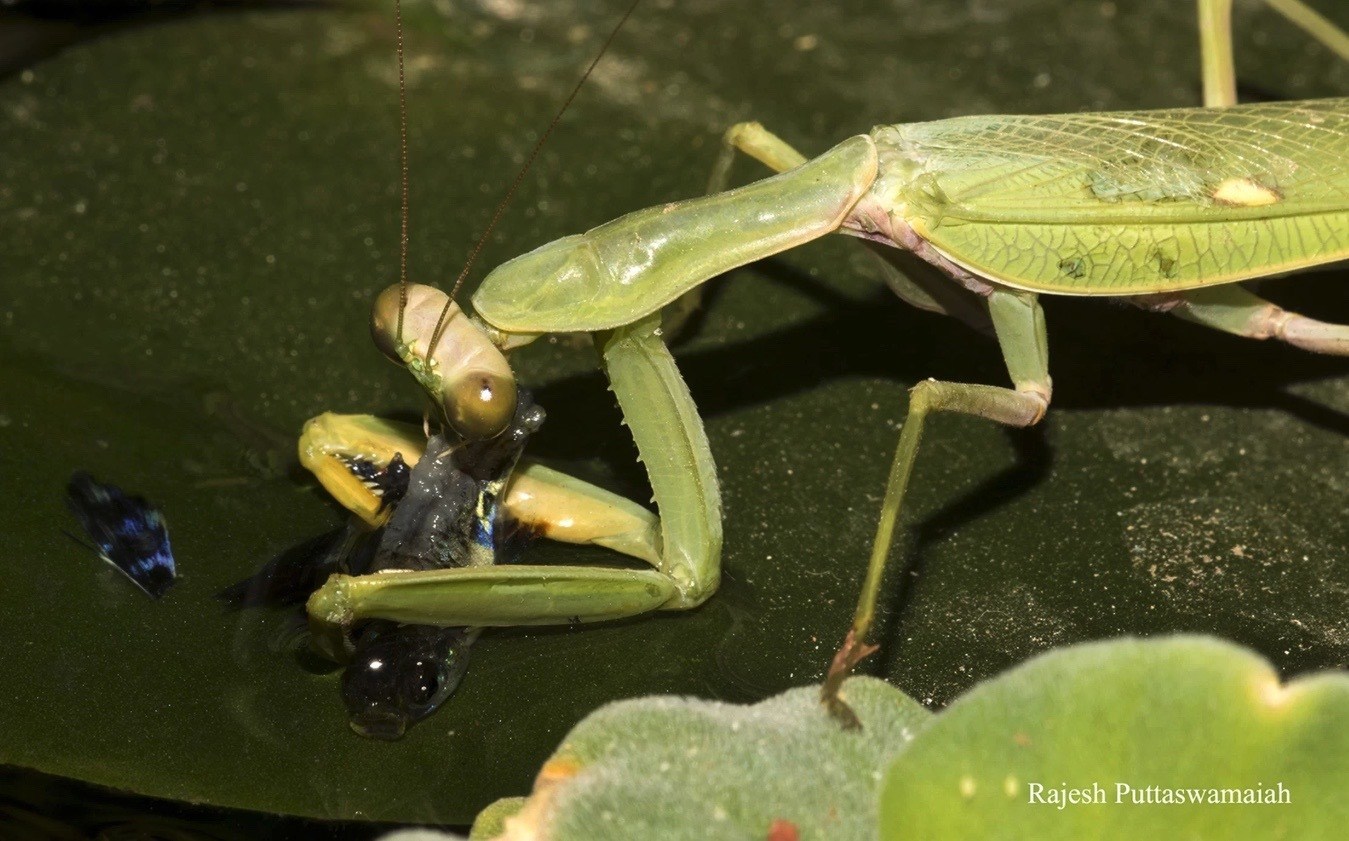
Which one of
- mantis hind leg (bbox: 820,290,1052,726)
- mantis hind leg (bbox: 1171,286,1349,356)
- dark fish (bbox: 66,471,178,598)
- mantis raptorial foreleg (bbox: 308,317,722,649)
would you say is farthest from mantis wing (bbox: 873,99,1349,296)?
dark fish (bbox: 66,471,178,598)

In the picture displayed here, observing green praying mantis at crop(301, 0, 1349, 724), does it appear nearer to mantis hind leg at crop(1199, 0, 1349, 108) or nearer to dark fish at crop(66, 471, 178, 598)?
dark fish at crop(66, 471, 178, 598)

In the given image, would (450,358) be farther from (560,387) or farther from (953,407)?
(953,407)

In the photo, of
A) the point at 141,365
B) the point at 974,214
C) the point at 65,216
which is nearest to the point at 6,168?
the point at 65,216

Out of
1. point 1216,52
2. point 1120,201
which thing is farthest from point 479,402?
point 1216,52

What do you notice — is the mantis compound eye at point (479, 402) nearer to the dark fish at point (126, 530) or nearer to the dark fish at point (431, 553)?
the dark fish at point (431, 553)

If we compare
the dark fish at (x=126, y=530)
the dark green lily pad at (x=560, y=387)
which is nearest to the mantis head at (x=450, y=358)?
the dark green lily pad at (x=560, y=387)

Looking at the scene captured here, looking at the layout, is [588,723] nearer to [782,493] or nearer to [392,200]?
[782,493]
